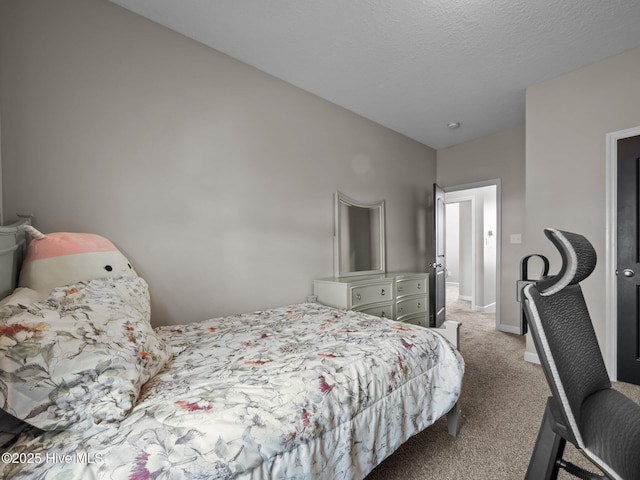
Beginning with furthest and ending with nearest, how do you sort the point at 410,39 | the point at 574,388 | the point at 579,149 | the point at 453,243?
the point at 453,243 → the point at 579,149 → the point at 410,39 → the point at 574,388

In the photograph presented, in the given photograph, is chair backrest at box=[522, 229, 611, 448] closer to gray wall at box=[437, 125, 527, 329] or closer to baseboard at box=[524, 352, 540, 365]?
baseboard at box=[524, 352, 540, 365]

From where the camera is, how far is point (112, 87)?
1.73m

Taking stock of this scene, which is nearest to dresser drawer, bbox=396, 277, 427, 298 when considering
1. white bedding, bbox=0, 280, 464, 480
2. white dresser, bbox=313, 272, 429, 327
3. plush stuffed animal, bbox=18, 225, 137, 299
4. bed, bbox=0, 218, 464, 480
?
white dresser, bbox=313, 272, 429, 327

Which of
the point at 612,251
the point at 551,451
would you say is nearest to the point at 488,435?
the point at 551,451

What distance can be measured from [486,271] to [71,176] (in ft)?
18.2

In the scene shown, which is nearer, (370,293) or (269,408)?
(269,408)

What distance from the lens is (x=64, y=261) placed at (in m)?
1.36

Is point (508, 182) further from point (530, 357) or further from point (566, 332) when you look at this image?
point (566, 332)

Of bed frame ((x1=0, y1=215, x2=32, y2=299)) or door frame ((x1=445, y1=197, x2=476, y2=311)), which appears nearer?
bed frame ((x1=0, y1=215, x2=32, y2=299))

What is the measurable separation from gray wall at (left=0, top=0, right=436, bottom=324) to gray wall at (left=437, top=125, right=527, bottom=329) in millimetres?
2238

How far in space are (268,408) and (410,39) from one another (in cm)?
245

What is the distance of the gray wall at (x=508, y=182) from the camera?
357 cm

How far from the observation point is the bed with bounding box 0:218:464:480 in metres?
0.71

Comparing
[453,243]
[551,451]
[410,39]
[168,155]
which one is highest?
[410,39]
